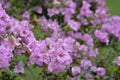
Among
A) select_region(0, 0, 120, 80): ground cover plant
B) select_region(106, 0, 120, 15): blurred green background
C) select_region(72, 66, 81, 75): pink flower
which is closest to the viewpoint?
select_region(0, 0, 120, 80): ground cover plant

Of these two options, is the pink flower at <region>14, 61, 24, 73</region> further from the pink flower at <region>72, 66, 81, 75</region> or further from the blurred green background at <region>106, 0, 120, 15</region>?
the blurred green background at <region>106, 0, 120, 15</region>

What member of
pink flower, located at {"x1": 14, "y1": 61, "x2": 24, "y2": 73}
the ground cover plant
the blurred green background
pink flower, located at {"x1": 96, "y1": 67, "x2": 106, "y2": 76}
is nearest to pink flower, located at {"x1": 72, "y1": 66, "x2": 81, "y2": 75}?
the ground cover plant

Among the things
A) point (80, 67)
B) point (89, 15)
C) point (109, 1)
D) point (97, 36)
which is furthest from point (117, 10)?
point (80, 67)

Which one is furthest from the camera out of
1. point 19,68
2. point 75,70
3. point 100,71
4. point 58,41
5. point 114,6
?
point 114,6

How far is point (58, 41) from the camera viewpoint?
3.19 metres

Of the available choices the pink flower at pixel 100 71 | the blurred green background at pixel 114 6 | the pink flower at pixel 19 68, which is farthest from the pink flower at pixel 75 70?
the blurred green background at pixel 114 6

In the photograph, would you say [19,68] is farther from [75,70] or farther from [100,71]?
[100,71]

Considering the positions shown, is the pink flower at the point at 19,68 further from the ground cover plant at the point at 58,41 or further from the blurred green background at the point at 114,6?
the blurred green background at the point at 114,6

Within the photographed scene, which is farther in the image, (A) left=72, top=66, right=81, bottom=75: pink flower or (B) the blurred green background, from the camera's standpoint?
(B) the blurred green background

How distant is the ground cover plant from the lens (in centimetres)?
283

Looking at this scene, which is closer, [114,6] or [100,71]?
[100,71]

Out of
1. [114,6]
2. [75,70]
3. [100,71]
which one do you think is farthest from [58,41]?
[114,6]

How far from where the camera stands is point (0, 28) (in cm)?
280

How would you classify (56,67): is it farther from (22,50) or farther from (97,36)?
(97,36)
